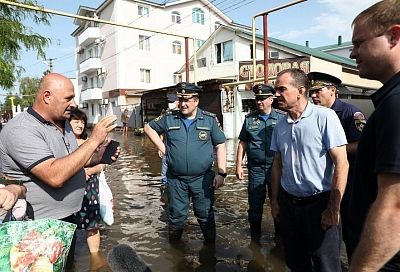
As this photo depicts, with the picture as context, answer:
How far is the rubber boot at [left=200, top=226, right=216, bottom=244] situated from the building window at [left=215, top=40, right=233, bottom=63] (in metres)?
21.3

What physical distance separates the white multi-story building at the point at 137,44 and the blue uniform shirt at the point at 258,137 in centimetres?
2746

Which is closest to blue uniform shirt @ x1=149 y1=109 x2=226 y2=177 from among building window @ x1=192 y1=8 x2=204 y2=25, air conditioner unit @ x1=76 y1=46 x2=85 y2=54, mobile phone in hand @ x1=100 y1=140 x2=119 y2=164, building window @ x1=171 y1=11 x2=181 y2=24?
mobile phone in hand @ x1=100 y1=140 x2=119 y2=164

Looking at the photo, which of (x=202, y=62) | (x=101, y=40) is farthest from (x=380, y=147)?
(x=101, y=40)

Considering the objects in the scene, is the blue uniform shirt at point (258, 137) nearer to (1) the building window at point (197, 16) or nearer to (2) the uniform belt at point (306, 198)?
(2) the uniform belt at point (306, 198)

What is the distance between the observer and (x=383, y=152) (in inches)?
53.2

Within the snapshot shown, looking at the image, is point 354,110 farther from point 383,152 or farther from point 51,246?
point 51,246

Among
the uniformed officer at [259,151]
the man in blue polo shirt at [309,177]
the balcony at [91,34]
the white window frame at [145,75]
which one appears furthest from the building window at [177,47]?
the man in blue polo shirt at [309,177]

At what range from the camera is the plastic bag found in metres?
1.77

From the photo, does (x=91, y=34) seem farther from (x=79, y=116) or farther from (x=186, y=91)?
(x=186, y=91)

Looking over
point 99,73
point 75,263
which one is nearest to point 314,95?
point 75,263

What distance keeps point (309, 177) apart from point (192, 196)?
5.89ft

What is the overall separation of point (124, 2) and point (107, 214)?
109ft

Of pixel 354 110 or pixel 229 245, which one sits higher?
pixel 354 110

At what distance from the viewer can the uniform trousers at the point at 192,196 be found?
4.26 meters
